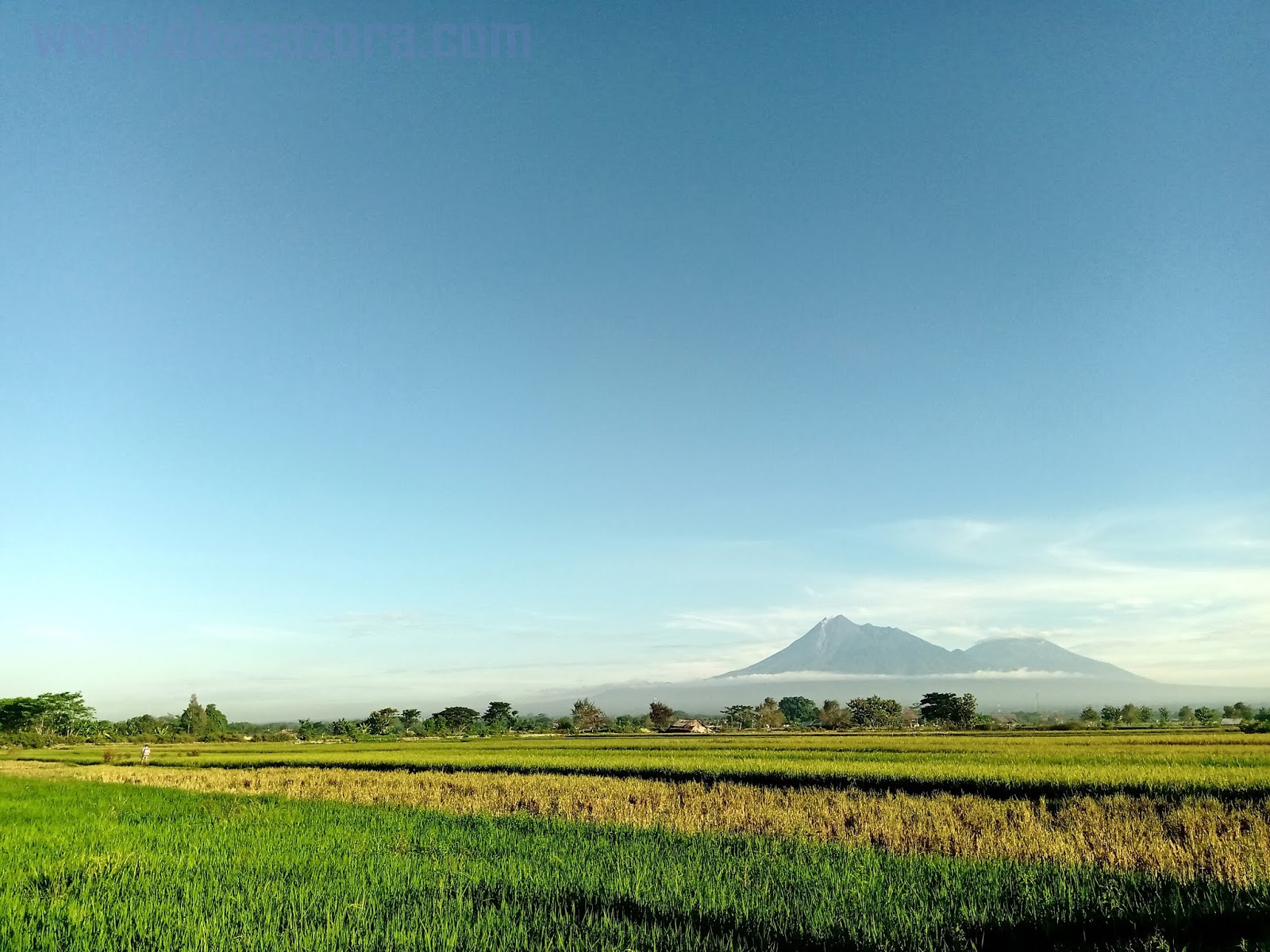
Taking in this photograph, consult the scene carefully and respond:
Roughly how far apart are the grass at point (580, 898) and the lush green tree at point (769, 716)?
130 metres

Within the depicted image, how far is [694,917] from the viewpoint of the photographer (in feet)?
23.8

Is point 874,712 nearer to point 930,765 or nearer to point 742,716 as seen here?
point 742,716

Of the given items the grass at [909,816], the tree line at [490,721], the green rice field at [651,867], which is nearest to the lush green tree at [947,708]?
the tree line at [490,721]

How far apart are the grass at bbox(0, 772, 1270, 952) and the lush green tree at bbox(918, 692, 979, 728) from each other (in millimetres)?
123540

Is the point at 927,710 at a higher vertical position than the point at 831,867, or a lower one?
lower

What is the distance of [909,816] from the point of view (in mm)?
15461

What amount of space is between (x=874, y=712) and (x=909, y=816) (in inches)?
5420

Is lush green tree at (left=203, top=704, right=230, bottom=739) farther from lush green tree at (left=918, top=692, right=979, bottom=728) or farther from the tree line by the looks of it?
lush green tree at (left=918, top=692, right=979, bottom=728)

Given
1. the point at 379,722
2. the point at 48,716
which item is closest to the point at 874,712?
the point at 379,722

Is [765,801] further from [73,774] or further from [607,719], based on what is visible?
[607,719]

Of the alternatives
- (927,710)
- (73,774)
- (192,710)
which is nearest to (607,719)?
(927,710)

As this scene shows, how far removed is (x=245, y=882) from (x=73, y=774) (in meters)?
35.6

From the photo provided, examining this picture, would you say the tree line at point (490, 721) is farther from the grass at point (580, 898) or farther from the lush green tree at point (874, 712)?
the grass at point (580, 898)

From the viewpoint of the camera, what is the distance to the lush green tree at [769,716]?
446 feet
